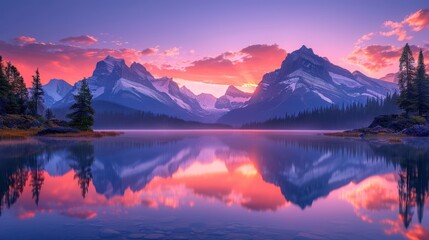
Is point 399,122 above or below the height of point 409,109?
below

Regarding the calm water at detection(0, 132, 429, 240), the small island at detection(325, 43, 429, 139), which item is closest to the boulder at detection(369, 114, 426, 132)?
the small island at detection(325, 43, 429, 139)

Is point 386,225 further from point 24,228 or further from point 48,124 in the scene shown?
point 48,124

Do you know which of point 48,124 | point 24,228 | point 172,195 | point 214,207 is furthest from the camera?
point 48,124

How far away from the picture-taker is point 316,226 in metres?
13.0

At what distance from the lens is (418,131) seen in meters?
84.4

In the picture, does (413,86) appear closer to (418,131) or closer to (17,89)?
(418,131)

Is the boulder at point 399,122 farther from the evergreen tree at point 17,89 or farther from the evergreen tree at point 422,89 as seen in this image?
the evergreen tree at point 17,89

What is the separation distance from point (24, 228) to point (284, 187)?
14250mm

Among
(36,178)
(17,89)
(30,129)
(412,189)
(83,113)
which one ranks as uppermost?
(17,89)

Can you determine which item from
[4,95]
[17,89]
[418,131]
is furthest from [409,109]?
[17,89]

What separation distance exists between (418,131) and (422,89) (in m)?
20.4

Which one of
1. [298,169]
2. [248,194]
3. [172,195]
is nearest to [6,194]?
[172,195]

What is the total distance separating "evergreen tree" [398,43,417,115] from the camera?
3920 inches

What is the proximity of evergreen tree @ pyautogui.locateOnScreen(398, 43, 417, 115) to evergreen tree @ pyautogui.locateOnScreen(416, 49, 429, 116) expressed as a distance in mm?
1143
